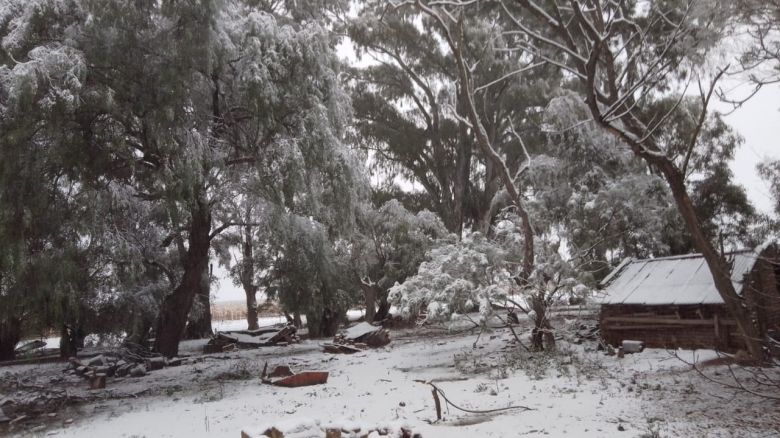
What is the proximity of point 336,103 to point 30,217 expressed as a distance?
634 cm

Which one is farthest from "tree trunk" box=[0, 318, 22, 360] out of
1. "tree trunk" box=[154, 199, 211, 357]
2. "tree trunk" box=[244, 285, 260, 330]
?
"tree trunk" box=[244, 285, 260, 330]

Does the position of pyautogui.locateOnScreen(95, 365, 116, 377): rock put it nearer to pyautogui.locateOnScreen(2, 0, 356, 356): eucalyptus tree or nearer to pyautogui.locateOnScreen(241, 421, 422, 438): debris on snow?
pyautogui.locateOnScreen(2, 0, 356, 356): eucalyptus tree

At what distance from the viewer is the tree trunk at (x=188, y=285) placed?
12.3 m

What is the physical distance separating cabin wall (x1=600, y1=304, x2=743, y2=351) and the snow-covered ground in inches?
14.9

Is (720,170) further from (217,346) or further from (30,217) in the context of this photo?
(30,217)

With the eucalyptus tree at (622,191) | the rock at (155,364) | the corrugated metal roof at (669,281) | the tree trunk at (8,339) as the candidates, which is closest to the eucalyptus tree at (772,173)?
the eucalyptus tree at (622,191)

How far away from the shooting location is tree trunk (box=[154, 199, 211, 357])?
12281mm

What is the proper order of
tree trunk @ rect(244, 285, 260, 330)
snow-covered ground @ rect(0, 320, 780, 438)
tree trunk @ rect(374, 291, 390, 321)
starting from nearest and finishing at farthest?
snow-covered ground @ rect(0, 320, 780, 438)
tree trunk @ rect(374, 291, 390, 321)
tree trunk @ rect(244, 285, 260, 330)

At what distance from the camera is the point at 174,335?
13.5 metres

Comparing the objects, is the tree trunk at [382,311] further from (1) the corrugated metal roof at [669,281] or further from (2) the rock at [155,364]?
(1) the corrugated metal roof at [669,281]

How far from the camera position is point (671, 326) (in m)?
9.97

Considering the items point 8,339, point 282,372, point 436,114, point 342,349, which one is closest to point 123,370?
point 282,372

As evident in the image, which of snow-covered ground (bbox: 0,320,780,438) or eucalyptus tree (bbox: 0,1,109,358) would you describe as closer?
snow-covered ground (bbox: 0,320,780,438)

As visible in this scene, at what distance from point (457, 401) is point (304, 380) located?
3394 millimetres
